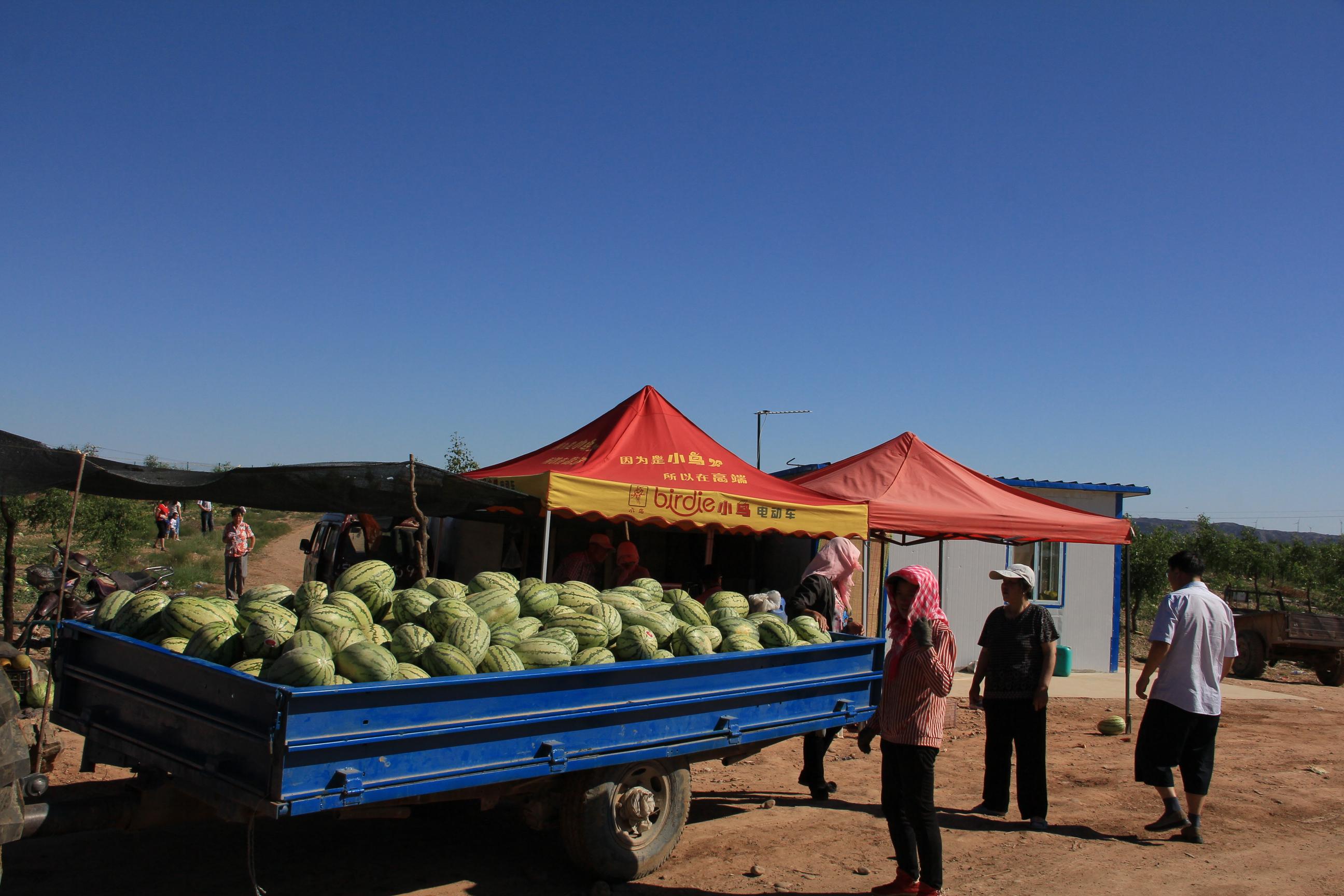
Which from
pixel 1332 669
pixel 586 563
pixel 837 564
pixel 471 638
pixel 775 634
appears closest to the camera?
pixel 471 638

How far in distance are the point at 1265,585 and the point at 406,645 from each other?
138ft

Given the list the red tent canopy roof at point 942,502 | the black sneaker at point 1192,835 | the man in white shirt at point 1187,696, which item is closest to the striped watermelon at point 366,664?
the man in white shirt at point 1187,696

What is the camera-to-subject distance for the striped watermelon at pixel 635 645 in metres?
5.20

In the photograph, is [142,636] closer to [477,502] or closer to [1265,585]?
[477,502]

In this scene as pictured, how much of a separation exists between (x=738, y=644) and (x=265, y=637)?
2600 mm

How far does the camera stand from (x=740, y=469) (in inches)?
395

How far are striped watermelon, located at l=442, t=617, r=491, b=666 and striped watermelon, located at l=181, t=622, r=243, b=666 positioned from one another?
97 cm

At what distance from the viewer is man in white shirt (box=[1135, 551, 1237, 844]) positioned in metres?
6.43

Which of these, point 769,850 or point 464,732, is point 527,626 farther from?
point 769,850

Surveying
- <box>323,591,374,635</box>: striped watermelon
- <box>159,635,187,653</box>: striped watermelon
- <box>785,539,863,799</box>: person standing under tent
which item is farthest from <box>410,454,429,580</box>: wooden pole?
<box>785,539,863,799</box>: person standing under tent

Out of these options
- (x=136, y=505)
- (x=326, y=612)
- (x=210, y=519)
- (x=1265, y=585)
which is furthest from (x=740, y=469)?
(x=1265, y=585)

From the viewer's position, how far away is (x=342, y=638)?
4.59 m

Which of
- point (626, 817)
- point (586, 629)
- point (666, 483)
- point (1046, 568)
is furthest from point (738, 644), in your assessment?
point (1046, 568)

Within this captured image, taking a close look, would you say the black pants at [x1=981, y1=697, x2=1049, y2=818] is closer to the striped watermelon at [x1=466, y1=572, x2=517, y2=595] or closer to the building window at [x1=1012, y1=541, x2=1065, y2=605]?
the striped watermelon at [x1=466, y1=572, x2=517, y2=595]
